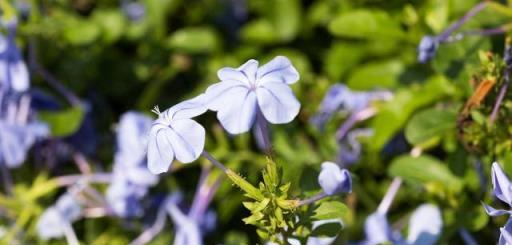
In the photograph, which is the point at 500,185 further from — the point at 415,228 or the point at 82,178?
the point at 82,178

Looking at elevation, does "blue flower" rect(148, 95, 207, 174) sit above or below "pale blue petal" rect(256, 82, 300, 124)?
above

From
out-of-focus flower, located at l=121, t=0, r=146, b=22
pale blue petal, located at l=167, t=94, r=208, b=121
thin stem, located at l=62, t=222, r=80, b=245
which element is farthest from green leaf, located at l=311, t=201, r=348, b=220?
out-of-focus flower, located at l=121, t=0, r=146, b=22

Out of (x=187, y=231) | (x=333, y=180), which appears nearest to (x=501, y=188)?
(x=333, y=180)

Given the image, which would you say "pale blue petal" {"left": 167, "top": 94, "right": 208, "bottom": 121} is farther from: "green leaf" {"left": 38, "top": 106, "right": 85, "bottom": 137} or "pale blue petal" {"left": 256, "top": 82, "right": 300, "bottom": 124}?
"green leaf" {"left": 38, "top": 106, "right": 85, "bottom": 137}

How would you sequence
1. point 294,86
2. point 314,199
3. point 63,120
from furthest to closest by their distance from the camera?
1. point 294,86
2. point 63,120
3. point 314,199

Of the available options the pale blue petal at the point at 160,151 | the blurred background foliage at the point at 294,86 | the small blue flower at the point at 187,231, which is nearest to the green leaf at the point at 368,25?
the blurred background foliage at the point at 294,86

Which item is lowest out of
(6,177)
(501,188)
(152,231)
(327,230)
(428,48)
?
(501,188)
